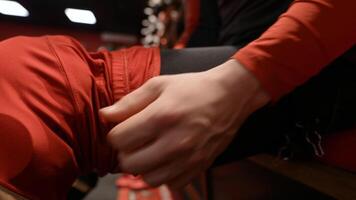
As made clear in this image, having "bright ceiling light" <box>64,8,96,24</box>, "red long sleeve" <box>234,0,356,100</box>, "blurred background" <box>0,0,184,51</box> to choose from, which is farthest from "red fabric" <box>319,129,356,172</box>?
"bright ceiling light" <box>64,8,96,24</box>

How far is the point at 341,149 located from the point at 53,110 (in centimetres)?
42

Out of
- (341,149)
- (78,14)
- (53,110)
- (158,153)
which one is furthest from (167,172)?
(78,14)

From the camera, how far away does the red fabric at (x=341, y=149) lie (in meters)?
0.47

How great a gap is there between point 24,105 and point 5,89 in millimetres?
26

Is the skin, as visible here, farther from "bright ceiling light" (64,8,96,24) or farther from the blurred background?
"bright ceiling light" (64,8,96,24)

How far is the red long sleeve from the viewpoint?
32 centimetres

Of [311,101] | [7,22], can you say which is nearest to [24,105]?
[311,101]

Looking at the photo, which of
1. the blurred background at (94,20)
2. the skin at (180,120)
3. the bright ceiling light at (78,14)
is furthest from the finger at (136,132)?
the bright ceiling light at (78,14)

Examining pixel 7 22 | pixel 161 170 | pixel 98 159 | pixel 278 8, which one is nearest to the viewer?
pixel 161 170

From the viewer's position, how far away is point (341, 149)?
1.57 ft

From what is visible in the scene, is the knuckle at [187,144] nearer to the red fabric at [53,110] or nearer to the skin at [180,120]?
the skin at [180,120]

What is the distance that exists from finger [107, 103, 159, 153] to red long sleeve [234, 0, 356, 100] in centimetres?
11

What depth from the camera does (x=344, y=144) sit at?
480mm

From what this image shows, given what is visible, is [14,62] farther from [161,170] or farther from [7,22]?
[7,22]
